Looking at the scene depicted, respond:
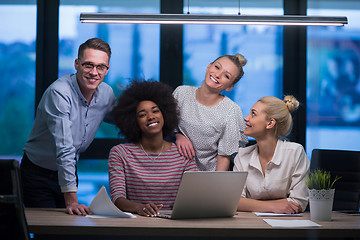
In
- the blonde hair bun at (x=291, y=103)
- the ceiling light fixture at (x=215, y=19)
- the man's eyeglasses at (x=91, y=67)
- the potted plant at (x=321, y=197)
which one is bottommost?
the potted plant at (x=321, y=197)

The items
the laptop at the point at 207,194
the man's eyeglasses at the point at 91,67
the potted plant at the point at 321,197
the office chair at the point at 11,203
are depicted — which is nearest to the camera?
the office chair at the point at 11,203

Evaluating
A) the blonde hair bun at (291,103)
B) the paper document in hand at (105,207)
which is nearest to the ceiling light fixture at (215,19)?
the blonde hair bun at (291,103)

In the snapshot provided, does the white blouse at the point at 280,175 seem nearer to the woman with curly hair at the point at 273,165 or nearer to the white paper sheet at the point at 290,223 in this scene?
the woman with curly hair at the point at 273,165

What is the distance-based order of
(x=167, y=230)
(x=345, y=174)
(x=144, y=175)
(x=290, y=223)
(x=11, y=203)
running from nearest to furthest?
(x=11, y=203) < (x=167, y=230) < (x=290, y=223) < (x=144, y=175) < (x=345, y=174)

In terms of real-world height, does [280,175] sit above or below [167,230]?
above

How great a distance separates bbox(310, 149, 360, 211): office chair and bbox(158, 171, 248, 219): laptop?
43.9 inches

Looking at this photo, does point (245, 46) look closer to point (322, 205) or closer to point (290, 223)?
point (322, 205)

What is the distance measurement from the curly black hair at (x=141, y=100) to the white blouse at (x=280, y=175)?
51 cm

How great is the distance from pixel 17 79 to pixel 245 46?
6.84 ft

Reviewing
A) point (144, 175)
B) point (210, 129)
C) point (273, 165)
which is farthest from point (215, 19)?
point (144, 175)

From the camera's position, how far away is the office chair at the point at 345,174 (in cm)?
276

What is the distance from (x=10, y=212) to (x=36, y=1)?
2.99 metres

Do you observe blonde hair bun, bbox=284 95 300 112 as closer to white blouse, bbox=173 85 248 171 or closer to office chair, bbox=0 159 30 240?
white blouse, bbox=173 85 248 171

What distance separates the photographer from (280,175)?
2217 millimetres
